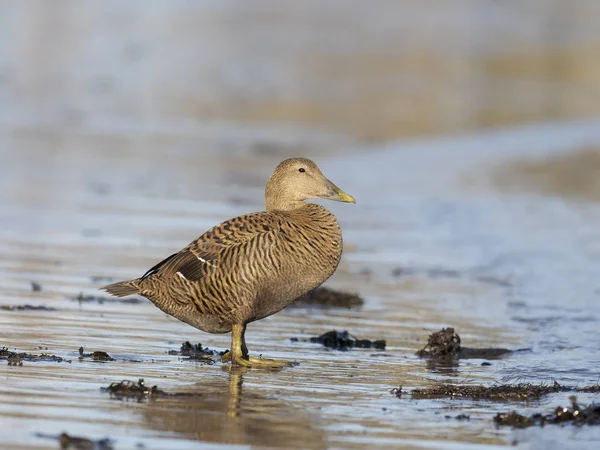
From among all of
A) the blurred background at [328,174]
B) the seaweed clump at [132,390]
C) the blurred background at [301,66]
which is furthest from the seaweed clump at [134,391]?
the blurred background at [301,66]

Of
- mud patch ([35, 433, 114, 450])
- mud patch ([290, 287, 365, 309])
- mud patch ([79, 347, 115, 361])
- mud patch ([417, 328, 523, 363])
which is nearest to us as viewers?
mud patch ([35, 433, 114, 450])

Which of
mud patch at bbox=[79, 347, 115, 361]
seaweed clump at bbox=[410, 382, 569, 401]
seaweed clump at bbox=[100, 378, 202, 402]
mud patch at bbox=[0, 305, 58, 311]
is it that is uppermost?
mud patch at bbox=[0, 305, 58, 311]

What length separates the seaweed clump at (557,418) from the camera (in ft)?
21.0

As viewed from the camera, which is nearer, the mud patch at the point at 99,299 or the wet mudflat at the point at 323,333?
the wet mudflat at the point at 323,333

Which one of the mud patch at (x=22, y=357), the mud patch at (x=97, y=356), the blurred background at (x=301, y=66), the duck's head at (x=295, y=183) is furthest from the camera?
the blurred background at (x=301, y=66)

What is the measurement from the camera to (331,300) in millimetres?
10578

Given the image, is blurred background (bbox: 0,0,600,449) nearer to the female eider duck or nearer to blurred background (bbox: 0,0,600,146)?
blurred background (bbox: 0,0,600,146)

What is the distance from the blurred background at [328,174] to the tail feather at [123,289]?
0.33m

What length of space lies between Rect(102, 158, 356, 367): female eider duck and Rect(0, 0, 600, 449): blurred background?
0.38 metres

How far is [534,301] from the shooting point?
37.2ft

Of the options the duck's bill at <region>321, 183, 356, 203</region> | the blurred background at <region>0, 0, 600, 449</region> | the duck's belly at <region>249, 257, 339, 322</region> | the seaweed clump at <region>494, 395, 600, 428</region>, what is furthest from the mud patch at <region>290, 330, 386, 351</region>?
the seaweed clump at <region>494, 395, 600, 428</region>

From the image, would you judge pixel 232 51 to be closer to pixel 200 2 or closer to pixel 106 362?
pixel 200 2

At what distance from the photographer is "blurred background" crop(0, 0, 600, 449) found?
321 inches

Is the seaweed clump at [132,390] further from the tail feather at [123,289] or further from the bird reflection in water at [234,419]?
the tail feather at [123,289]
